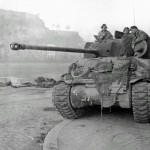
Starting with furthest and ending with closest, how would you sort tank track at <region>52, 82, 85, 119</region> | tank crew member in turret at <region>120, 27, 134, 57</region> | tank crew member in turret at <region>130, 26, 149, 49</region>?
tank crew member in turret at <region>120, 27, 134, 57</region>, tank crew member in turret at <region>130, 26, 149, 49</region>, tank track at <region>52, 82, 85, 119</region>

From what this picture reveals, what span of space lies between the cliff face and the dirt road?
35.7 m

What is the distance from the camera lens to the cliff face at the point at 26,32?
152 ft

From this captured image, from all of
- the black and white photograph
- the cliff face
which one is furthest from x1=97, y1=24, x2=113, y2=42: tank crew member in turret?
the cliff face

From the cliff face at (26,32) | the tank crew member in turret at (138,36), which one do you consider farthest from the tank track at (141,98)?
the cliff face at (26,32)

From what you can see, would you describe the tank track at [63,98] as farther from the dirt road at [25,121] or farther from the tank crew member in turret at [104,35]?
the tank crew member in turret at [104,35]

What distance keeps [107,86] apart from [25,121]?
233cm

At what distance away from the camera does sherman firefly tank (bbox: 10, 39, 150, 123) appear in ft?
22.8

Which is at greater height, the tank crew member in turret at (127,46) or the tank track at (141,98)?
the tank crew member in turret at (127,46)

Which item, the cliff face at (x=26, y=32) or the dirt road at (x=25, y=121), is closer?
the dirt road at (x=25, y=121)

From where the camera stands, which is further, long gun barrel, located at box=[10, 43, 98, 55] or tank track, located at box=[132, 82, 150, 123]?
long gun barrel, located at box=[10, 43, 98, 55]

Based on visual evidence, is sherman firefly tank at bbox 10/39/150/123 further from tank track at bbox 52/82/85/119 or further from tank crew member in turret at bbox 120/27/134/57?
tank crew member in turret at bbox 120/27/134/57

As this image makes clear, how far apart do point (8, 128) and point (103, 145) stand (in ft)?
8.26

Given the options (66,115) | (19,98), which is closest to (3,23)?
(19,98)

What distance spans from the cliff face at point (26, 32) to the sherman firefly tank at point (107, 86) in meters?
38.8
